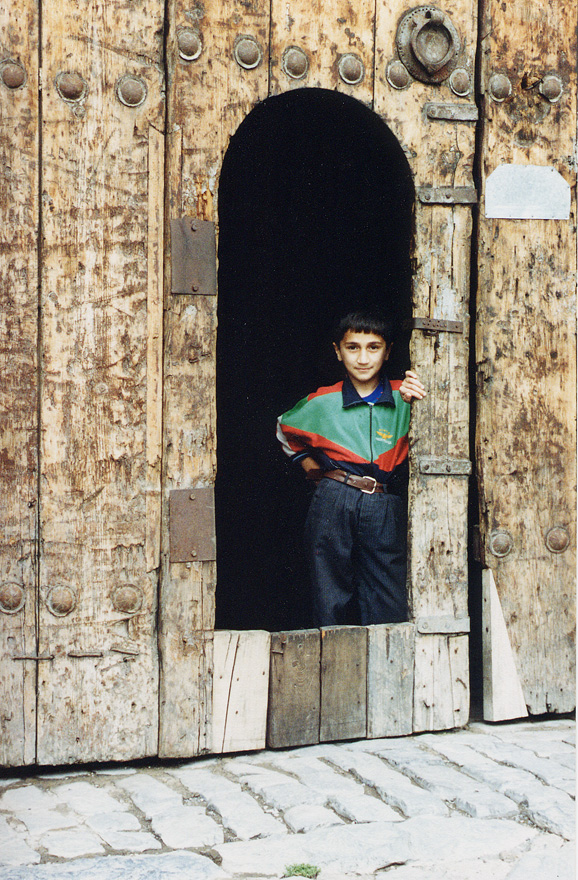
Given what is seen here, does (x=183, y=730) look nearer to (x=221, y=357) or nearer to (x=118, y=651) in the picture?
(x=118, y=651)

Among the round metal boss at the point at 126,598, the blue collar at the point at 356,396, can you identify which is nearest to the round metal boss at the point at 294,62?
the blue collar at the point at 356,396

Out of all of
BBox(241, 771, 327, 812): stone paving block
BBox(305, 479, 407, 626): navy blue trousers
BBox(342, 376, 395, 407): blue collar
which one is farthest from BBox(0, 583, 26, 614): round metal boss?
BBox(342, 376, 395, 407): blue collar

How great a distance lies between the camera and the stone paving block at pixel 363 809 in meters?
2.72

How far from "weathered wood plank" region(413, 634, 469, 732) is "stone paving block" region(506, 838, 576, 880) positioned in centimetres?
99

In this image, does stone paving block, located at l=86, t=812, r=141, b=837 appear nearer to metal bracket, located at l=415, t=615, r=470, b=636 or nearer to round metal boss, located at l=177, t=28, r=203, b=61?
metal bracket, located at l=415, t=615, r=470, b=636

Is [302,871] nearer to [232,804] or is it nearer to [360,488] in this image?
[232,804]

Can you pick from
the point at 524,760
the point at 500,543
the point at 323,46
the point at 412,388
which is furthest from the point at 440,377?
the point at 524,760

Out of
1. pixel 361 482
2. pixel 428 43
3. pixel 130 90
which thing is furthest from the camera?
pixel 361 482

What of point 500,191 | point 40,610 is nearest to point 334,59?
point 500,191

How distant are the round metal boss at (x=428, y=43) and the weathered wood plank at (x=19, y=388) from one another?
4.25 ft

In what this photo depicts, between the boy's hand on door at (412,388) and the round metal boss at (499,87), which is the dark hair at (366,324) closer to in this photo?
the boy's hand on door at (412,388)

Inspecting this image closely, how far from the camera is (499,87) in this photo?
11.9 ft

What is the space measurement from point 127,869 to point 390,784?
92 centimetres

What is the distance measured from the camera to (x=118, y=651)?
10.5 feet
